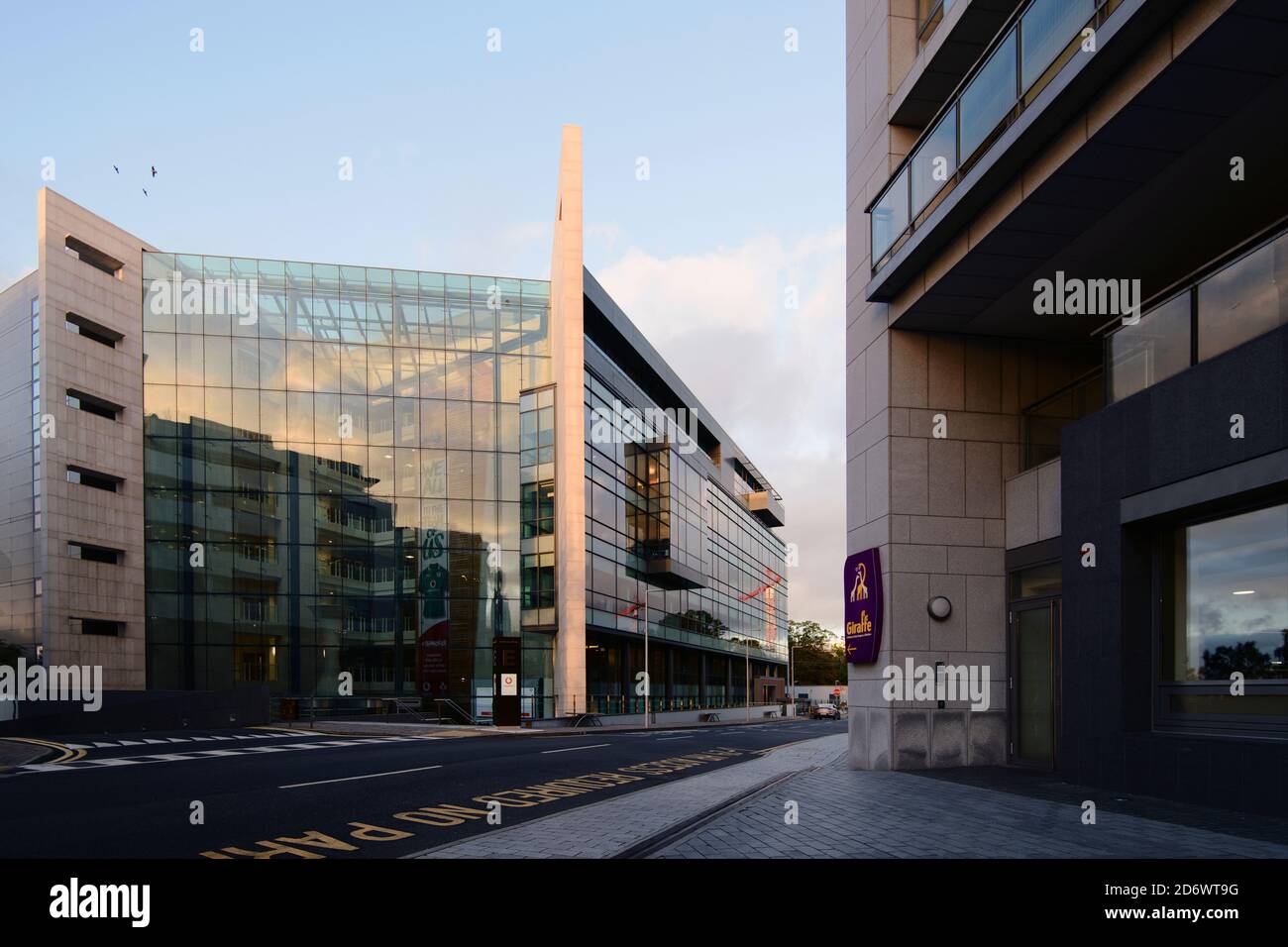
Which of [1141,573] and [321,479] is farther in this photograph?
[321,479]

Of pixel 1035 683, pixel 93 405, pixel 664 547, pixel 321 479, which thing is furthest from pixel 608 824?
pixel 664 547

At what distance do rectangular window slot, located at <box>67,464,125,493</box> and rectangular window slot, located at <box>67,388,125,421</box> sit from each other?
2832mm

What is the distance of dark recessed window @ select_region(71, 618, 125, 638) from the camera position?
141 ft

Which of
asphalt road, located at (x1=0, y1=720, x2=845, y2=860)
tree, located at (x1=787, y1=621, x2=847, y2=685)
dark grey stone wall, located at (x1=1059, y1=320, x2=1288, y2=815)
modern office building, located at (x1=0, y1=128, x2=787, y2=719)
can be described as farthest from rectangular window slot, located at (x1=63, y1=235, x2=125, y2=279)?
tree, located at (x1=787, y1=621, x2=847, y2=685)

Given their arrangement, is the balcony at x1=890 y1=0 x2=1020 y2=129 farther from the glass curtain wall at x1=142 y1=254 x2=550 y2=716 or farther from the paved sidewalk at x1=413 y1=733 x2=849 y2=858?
the glass curtain wall at x1=142 y1=254 x2=550 y2=716

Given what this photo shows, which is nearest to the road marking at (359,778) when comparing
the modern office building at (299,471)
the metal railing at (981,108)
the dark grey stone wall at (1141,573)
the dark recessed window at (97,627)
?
the dark grey stone wall at (1141,573)

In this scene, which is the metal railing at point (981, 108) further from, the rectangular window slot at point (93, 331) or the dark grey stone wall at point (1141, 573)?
the rectangular window slot at point (93, 331)

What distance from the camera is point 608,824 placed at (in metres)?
9.52

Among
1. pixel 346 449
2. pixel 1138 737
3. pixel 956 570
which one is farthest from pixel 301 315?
pixel 1138 737

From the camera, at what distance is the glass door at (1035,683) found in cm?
1480

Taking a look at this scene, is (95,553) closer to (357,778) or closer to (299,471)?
(299,471)

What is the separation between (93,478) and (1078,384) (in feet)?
149

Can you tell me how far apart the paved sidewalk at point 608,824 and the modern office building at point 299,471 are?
1260 inches
